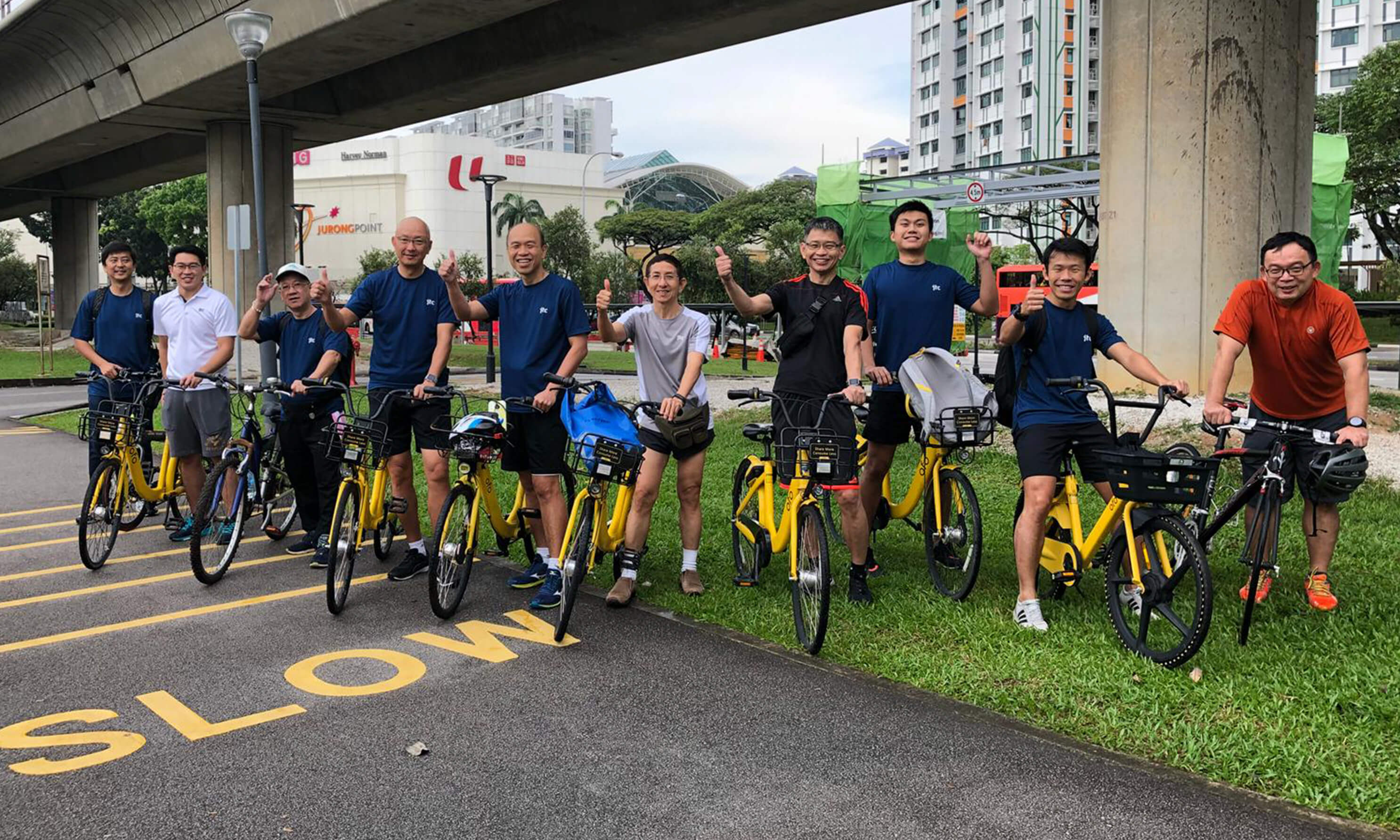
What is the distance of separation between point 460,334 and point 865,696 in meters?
42.6

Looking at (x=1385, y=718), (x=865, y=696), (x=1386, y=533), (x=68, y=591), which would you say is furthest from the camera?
(x=1386, y=533)

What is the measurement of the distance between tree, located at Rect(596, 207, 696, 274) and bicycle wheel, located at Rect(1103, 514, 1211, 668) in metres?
79.3

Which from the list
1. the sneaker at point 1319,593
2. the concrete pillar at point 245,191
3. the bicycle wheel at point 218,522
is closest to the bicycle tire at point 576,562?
the bicycle wheel at point 218,522

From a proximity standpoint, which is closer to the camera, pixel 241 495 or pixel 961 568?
pixel 961 568

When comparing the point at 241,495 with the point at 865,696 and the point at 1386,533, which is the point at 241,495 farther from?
the point at 1386,533

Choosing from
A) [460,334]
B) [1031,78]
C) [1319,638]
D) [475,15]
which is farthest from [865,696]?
[1031,78]

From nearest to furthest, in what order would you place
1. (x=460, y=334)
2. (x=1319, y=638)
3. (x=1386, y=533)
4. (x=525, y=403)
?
(x=1319, y=638) → (x=525, y=403) → (x=1386, y=533) → (x=460, y=334)

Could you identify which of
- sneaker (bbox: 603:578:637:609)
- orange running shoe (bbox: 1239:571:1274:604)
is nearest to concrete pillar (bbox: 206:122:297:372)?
sneaker (bbox: 603:578:637:609)

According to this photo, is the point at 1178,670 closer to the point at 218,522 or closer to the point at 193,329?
the point at 218,522

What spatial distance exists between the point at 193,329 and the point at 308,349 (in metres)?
0.93

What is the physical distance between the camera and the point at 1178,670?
4676mm

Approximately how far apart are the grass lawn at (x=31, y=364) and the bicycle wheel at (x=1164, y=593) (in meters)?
23.6

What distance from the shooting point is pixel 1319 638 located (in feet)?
16.6

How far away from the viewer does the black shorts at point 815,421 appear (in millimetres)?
5500
